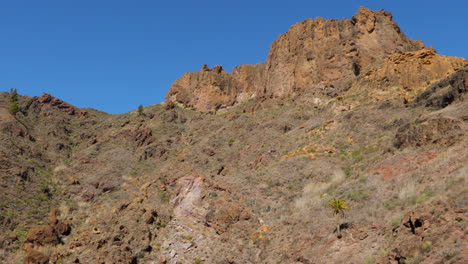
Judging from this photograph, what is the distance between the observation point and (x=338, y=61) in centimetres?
6556

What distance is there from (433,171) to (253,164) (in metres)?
23.4

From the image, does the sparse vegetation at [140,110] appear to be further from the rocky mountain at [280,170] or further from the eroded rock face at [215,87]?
the eroded rock face at [215,87]

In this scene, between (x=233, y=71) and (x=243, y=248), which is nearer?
(x=243, y=248)

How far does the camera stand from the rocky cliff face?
52.6 meters

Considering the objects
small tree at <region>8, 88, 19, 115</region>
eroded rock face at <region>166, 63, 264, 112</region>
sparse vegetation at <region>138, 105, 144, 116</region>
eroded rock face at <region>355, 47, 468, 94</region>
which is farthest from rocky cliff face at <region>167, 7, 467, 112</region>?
small tree at <region>8, 88, 19, 115</region>

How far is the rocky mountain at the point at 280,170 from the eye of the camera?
74.9ft

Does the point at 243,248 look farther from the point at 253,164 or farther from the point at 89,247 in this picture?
the point at 253,164

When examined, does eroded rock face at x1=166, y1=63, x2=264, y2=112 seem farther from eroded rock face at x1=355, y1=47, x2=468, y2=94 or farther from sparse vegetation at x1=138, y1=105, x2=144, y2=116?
eroded rock face at x1=355, y1=47, x2=468, y2=94

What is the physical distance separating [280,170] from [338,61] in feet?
111

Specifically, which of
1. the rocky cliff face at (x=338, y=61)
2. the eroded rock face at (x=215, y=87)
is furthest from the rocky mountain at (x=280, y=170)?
the eroded rock face at (x=215, y=87)

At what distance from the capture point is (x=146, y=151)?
6191 cm

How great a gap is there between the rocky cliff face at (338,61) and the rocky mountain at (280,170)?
0.31m

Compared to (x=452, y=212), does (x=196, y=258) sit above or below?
below

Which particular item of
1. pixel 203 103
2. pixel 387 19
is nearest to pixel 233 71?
pixel 203 103
